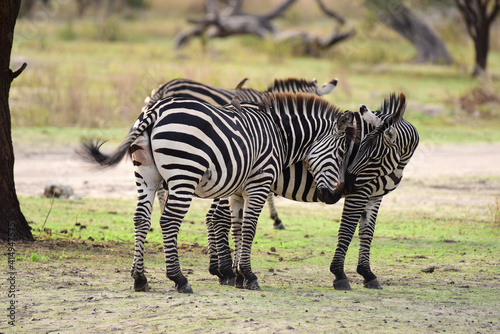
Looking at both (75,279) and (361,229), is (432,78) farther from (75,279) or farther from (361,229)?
(75,279)

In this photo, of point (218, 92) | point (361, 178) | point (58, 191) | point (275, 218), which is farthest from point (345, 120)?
point (58, 191)

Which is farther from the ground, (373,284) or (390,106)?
(390,106)

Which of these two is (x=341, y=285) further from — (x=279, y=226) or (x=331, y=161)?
(x=279, y=226)

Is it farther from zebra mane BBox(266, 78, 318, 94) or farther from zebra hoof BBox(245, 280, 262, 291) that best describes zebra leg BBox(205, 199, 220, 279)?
zebra mane BBox(266, 78, 318, 94)

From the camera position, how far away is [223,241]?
19.2 feet

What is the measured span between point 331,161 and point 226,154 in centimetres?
103

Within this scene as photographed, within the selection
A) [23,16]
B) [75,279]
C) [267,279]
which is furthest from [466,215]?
[23,16]

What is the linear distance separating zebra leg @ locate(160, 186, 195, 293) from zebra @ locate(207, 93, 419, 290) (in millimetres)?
676

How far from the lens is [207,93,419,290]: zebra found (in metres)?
5.76

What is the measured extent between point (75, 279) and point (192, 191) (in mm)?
1383

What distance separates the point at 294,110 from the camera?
5848mm

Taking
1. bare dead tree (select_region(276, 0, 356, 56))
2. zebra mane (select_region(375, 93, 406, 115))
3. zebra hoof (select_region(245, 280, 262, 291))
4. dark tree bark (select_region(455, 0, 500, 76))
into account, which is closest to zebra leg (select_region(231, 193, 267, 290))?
zebra hoof (select_region(245, 280, 262, 291))

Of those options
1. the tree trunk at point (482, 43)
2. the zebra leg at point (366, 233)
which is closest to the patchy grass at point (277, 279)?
the zebra leg at point (366, 233)

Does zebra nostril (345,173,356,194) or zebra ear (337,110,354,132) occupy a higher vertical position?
zebra ear (337,110,354,132)
